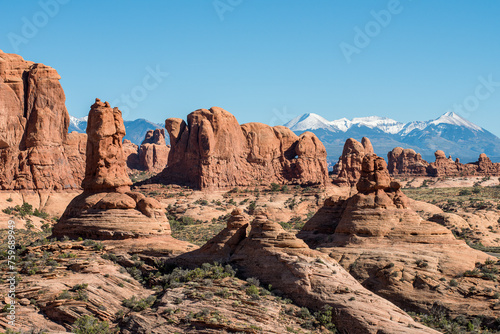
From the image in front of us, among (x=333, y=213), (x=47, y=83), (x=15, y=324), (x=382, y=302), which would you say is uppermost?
(x=47, y=83)

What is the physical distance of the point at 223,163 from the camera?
9969cm

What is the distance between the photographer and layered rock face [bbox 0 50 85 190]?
78125 millimetres

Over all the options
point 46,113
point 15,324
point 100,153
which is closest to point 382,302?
point 15,324

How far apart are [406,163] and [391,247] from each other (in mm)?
114957

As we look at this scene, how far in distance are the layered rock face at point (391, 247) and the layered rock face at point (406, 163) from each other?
339 feet

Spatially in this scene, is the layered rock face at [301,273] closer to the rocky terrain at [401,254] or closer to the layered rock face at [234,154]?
the rocky terrain at [401,254]

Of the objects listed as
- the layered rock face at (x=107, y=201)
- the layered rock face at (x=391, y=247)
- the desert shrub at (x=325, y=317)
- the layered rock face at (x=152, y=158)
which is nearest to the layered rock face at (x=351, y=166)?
the layered rock face at (x=152, y=158)

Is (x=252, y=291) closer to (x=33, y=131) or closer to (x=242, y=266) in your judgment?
(x=242, y=266)

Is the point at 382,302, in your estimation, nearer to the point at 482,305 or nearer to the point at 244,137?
the point at 482,305

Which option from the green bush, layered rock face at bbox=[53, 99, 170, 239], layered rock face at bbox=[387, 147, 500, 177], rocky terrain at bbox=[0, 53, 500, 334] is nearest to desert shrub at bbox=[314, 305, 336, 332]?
rocky terrain at bbox=[0, 53, 500, 334]

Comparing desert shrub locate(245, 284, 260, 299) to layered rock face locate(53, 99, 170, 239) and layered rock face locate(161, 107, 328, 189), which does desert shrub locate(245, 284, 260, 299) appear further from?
layered rock face locate(161, 107, 328, 189)

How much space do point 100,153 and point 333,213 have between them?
18.8m

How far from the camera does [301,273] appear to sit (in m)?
34.1

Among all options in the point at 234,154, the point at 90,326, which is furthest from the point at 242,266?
the point at 234,154
